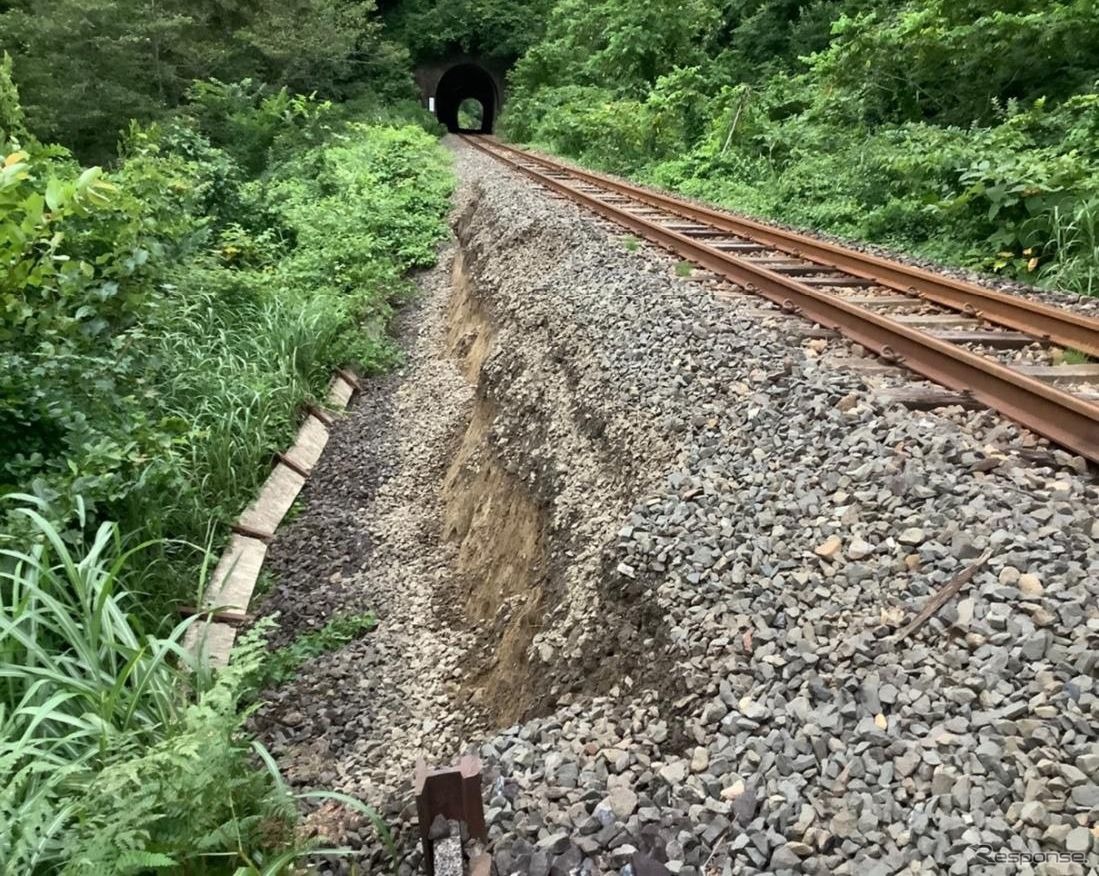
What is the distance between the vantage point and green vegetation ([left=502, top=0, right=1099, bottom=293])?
26.3 feet

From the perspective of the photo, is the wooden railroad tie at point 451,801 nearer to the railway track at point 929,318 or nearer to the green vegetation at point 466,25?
the railway track at point 929,318

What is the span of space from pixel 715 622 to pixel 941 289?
444 centimetres

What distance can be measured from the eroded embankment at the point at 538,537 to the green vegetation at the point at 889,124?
479 centimetres

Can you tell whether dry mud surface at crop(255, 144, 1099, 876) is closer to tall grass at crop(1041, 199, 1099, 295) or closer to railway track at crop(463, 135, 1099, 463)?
railway track at crop(463, 135, 1099, 463)

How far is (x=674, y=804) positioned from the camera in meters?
2.41

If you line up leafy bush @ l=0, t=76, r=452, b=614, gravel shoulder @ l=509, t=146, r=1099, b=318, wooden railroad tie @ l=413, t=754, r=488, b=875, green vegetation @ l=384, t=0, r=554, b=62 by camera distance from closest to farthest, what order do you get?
wooden railroad tie @ l=413, t=754, r=488, b=875 → leafy bush @ l=0, t=76, r=452, b=614 → gravel shoulder @ l=509, t=146, r=1099, b=318 → green vegetation @ l=384, t=0, r=554, b=62

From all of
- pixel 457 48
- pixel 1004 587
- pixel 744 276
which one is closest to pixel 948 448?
pixel 1004 587

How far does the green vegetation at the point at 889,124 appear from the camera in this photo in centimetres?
801

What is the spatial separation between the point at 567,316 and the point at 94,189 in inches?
137

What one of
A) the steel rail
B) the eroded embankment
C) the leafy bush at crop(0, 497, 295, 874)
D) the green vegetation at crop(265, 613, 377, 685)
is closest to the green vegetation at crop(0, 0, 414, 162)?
the eroded embankment

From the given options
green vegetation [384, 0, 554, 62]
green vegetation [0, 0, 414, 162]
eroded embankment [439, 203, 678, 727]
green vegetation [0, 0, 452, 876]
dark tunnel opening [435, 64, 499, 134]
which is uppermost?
green vegetation [384, 0, 554, 62]

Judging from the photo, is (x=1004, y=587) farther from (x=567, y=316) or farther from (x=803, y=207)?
(x=803, y=207)

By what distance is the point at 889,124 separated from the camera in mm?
12453

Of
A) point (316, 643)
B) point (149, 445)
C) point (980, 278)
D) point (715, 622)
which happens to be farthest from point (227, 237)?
point (715, 622)
